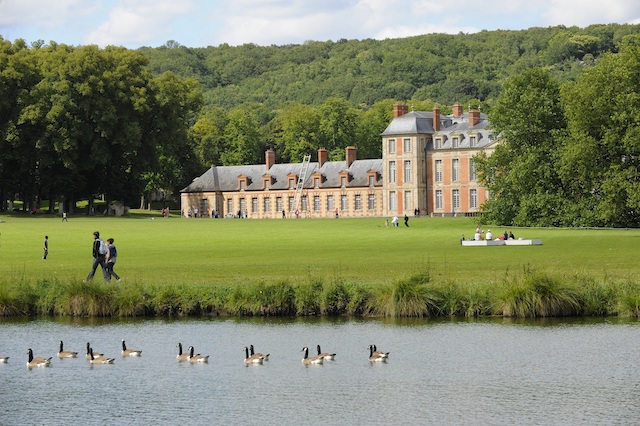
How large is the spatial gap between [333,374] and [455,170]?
276 ft

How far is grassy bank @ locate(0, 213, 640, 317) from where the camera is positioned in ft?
95.0

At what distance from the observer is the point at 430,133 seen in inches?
4208

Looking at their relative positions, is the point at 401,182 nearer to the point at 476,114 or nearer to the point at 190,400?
the point at 476,114

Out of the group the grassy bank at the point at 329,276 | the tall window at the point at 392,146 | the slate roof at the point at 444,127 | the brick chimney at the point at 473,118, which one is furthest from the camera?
the tall window at the point at 392,146

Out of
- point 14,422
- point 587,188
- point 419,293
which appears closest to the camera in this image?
point 14,422

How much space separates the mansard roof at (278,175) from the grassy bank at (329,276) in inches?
1899

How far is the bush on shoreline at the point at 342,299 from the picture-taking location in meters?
28.7

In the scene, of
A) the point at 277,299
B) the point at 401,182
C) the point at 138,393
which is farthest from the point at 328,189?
the point at 138,393

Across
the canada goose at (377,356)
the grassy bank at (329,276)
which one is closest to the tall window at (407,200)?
the grassy bank at (329,276)

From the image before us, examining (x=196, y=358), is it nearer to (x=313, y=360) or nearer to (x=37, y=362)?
(x=313, y=360)

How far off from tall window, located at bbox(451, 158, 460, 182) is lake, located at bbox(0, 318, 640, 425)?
78.2m

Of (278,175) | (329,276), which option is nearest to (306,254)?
(329,276)

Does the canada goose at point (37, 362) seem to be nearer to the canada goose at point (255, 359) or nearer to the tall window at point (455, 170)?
the canada goose at point (255, 359)

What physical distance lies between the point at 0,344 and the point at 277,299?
6.64 meters
